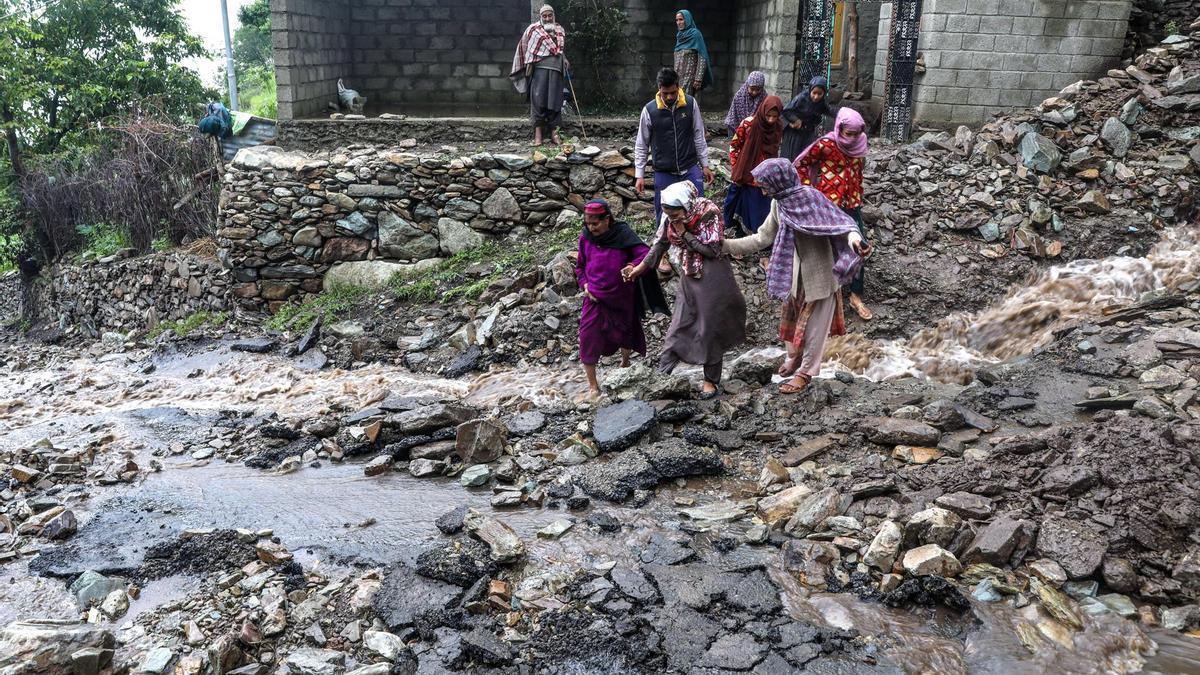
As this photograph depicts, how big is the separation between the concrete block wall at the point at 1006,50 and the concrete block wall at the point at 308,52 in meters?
7.30

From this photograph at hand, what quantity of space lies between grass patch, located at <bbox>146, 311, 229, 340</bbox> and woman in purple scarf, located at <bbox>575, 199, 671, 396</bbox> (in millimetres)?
6019

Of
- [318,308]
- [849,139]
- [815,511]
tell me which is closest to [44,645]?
[815,511]

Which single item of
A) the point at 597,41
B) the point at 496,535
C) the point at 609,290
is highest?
the point at 597,41

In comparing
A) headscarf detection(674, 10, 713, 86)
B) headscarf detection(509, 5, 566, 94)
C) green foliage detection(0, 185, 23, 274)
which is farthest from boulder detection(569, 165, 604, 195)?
green foliage detection(0, 185, 23, 274)

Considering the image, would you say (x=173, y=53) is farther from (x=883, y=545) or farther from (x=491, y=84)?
(x=883, y=545)

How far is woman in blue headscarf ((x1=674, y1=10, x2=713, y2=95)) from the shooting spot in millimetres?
9602

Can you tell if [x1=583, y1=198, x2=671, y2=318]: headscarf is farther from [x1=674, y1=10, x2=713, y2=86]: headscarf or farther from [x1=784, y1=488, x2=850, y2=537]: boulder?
[x1=674, y1=10, x2=713, y2=86]: headscarf

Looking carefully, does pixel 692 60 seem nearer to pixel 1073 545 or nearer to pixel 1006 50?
pixel 1006 50

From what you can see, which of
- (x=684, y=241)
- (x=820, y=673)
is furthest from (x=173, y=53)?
(x=820, y=673)

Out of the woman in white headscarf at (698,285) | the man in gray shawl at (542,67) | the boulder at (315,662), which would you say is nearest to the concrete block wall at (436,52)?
the man in gray shawl at (542,67)

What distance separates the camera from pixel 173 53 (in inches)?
595

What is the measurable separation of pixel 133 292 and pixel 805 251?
10.0 meters

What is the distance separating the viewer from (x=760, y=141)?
7066 millimetres

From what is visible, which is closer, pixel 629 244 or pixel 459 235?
pixel 629 244
